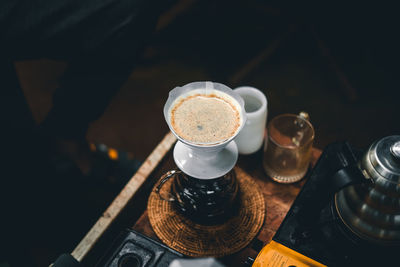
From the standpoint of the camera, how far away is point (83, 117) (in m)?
1.75

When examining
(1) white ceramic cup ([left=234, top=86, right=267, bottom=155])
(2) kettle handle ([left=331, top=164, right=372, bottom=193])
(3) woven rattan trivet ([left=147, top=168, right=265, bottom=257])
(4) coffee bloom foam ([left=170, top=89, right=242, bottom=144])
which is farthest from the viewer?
(1) white ceramic cup ([left=234, top=86, right=267, bottom=155])

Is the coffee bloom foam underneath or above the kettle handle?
above

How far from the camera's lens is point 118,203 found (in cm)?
117

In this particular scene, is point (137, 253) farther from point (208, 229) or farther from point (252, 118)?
point (252, 118)

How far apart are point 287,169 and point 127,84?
1.71m

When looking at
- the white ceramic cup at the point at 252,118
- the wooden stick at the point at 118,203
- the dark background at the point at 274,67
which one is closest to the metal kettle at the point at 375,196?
the white ceramic cup at the point at 252,118

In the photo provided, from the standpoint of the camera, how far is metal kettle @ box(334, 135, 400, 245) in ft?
2.48

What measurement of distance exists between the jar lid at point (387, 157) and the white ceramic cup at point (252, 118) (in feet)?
1.26

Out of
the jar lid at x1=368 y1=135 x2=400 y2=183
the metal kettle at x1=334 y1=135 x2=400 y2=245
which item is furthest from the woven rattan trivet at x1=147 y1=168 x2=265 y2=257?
the jar lid at x1=368 y1=135 x2=400 y2=183

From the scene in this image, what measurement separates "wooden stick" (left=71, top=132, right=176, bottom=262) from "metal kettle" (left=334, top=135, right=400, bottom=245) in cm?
67

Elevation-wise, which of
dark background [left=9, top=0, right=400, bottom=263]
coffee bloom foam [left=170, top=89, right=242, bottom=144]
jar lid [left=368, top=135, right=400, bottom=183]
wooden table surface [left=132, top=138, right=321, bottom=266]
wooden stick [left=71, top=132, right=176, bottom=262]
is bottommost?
dark background [left=9, top=0, right=400, bottom=263]

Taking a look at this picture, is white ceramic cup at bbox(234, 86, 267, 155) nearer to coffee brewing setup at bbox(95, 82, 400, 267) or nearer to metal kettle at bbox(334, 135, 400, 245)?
coffee brewing setup at bbox(95, 82, 400, 267)

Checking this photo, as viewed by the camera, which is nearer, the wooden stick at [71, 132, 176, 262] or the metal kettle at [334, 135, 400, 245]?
the metal kettle at [334, 135, 400, 245]

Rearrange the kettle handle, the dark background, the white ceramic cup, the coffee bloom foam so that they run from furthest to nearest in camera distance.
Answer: the dark background → the white ceramic cup → the coffee bloom foam → the kettle handle
